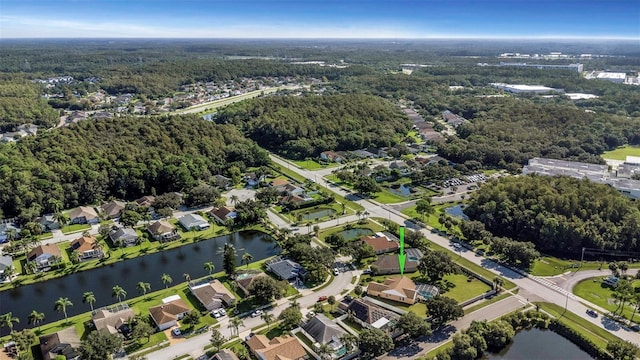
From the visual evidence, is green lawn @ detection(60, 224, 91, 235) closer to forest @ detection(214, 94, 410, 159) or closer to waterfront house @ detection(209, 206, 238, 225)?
waterfront house @ detection(209, 206, 238, 225)

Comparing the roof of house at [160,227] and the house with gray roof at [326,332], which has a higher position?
the roof of house at [160,227]

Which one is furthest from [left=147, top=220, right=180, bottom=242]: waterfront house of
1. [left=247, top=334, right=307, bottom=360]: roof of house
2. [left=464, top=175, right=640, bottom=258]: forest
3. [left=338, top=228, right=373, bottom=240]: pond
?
[left=464, top=175, right=640, bottom=258]: forest

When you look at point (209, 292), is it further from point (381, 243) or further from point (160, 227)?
point (381, 243)

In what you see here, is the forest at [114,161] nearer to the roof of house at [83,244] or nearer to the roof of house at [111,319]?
the roof of house at [83,244]

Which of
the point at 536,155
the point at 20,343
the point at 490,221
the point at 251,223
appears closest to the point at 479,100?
the point at 536,155

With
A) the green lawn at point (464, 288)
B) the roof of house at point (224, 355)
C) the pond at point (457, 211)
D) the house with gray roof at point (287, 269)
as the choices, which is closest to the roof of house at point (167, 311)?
the roof of house at point (224, 355)

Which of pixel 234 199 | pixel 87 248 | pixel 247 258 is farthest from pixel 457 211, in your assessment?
pixel 87 248
